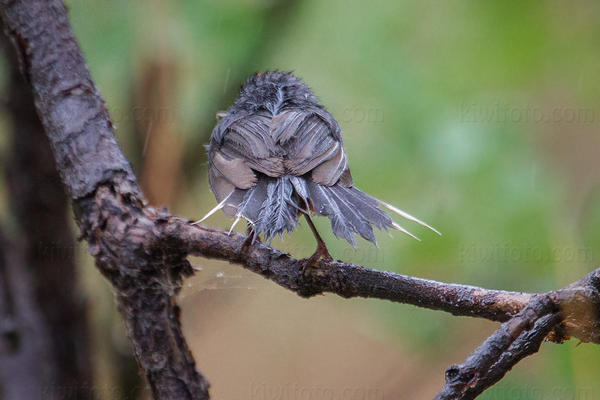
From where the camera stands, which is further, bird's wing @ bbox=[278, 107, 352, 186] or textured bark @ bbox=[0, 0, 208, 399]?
bird's wing @ bbox=[278, 107, 352, 186]

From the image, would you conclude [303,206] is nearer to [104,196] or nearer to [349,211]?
[349,211]

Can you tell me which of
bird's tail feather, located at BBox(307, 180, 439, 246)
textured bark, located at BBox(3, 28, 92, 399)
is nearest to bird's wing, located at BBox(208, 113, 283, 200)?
bird's tail feather, located at BBox(307, 180, 439, 246)

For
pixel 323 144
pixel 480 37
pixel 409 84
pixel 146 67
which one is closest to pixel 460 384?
pixel 323 144

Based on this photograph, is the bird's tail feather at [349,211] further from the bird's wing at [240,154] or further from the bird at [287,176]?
the bird's wing at [240,154]

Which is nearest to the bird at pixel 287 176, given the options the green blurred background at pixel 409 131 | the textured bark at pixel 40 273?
the green blurred background at pixel 409 131

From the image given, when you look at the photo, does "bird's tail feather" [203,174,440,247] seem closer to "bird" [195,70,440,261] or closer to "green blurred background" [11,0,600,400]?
"bird" [195,70,440,261]

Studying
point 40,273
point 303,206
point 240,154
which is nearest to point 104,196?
point 240,154

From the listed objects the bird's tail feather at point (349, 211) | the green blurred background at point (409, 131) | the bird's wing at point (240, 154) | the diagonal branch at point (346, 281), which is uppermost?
the green blurred background at point (409, 131)
